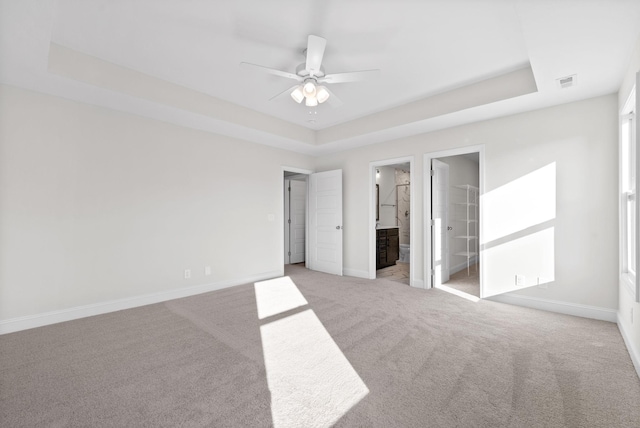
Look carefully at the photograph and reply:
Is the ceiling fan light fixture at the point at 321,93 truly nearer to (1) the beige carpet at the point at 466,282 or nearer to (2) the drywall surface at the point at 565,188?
(2) the drywall surface at the point at 565,188

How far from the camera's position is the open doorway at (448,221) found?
177 inches

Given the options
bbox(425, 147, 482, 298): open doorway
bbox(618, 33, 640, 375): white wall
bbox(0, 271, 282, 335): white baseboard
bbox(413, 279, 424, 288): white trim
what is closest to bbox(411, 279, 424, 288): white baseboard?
bbox(413, 279, 424, 288): white trim

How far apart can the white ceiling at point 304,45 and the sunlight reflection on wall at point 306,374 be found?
2790mm

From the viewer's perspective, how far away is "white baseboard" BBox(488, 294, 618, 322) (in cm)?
310

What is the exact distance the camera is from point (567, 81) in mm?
2830

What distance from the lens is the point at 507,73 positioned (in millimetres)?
3211

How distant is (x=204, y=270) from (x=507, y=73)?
475 cm

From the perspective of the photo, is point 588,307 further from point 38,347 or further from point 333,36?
point 38,347

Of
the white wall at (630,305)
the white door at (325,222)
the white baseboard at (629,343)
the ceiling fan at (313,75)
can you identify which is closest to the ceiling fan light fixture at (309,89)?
the ceiling fan at (313,75)

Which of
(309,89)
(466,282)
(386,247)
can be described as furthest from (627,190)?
(386,247)

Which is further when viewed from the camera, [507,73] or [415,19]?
[507,73]

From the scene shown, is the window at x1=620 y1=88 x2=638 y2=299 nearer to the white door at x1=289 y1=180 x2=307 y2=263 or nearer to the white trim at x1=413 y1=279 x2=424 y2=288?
the white trim at x1=413 y1=279 x2=424 y2=288

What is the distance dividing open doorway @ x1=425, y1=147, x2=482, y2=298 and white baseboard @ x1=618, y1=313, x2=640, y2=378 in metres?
1.36

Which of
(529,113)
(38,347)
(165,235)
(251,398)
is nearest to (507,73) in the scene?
(529,113)
